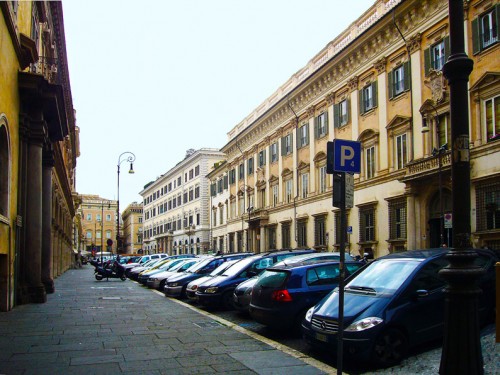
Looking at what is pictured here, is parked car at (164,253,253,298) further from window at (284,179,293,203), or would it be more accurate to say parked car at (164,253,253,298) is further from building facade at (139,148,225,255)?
building facade at (139,148,225,255)

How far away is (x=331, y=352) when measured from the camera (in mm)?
8516

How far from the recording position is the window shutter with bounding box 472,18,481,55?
23.9m

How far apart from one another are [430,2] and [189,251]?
208ft

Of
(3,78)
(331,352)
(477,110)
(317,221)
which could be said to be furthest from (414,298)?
(317,221)

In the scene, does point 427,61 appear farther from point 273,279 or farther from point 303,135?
point 273,279

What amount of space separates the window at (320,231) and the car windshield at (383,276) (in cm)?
2828

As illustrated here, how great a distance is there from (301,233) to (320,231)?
351 centimetres

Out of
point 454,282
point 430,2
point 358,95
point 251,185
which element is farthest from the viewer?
point 251,185

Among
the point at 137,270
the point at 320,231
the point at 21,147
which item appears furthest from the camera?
the point at 320,231

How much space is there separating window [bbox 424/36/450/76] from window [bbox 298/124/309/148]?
15.0 m

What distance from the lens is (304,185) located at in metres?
42.2

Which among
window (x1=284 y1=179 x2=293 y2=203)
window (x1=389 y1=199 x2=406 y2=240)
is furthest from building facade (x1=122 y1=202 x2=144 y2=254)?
window (x1=389 y1=199 x2=406 y2=240)

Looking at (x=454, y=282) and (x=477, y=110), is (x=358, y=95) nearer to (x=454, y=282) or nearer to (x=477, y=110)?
(x=477, y=110)

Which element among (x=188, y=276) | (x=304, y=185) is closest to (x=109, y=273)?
(x=188, y=276)
